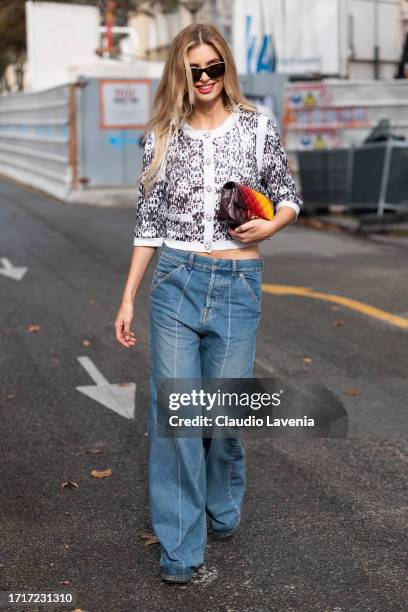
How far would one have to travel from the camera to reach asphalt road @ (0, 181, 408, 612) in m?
4.29

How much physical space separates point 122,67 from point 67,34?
460 inches

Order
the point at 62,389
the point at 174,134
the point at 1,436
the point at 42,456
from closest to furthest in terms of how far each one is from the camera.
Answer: the point at 174,134
the point at 42,456
the point at 1,436
the point at 62,389

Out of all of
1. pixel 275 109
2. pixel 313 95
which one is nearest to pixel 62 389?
pixel 313 95

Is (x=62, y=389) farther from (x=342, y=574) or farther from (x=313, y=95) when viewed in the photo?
(x=313, y=95)

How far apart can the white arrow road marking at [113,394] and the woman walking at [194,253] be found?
2654mm

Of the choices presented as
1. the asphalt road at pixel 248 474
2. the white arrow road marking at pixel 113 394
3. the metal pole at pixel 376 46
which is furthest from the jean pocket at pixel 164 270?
the metal pole at pixel 376 46

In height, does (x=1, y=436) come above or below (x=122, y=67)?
below

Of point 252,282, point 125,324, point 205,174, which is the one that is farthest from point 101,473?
point 205,174

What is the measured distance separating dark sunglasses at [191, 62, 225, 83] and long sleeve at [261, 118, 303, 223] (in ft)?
0.98

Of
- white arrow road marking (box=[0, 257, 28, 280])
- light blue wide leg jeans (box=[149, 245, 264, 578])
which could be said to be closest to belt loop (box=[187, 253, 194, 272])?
light blue wide leg jeans (box=[149, 245, 264, 578])

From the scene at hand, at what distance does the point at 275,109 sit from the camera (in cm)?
2395

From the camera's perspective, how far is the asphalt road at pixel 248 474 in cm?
429

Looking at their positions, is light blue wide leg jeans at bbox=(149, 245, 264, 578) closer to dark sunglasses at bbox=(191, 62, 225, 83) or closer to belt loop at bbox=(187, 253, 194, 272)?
belt loop at bbox=(187, 253, 194, 272)

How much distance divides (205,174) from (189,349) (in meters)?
0.65
